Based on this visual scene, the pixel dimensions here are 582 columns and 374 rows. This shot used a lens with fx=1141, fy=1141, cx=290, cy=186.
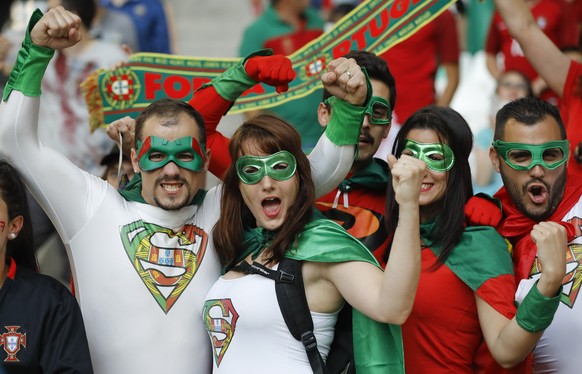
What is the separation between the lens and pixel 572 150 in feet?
18.6

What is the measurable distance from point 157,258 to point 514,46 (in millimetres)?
5056

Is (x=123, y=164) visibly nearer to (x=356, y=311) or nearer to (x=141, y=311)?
(x=141, y=311)

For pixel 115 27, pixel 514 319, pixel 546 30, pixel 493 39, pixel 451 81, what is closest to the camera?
pixel 514 319

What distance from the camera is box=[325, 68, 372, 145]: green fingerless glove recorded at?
15.6 feet

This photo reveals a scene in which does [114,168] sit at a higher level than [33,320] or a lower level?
higher

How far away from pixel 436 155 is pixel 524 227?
0.52m

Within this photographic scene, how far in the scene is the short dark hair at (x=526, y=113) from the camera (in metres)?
5.00

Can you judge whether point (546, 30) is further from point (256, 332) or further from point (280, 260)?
A: point (256, 332)

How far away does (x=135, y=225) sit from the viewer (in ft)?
15.6

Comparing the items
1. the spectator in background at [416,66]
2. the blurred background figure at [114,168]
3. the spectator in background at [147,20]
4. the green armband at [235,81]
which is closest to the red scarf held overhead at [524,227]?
the green armband at [235,81]

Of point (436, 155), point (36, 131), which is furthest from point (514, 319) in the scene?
point (36, 131)

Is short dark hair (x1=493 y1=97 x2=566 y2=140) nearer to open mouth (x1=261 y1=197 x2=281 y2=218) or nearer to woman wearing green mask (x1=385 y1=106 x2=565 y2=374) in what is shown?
woman wearing green mask (x1=385 y1=106 x2=565 y2=374)

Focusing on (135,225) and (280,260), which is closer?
(280,260)

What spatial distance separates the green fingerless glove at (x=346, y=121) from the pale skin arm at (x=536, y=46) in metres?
1.37
